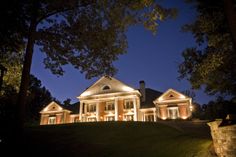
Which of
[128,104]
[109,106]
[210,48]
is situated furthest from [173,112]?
[210,48]

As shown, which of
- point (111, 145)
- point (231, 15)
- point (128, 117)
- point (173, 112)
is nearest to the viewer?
point (231, 15)

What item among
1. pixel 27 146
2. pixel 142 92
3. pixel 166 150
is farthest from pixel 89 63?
pixel 142 92

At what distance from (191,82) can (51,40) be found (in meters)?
12.0

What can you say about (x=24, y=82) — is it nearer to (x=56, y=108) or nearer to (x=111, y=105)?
(x=111, y=105)

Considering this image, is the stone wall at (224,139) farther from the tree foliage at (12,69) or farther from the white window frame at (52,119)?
the white window frame at (52,119)

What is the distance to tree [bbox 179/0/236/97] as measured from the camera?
13.8m

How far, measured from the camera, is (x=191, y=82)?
16.1m

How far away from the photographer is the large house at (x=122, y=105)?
116ft

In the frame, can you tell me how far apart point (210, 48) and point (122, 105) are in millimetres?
23443

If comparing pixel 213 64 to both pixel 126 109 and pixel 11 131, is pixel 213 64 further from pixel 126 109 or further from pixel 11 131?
pixel 126 109

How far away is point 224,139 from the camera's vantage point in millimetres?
8750

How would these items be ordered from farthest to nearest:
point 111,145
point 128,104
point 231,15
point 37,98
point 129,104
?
point 37,98
point 128,104
point 129,104
point 111,145
point 231,15

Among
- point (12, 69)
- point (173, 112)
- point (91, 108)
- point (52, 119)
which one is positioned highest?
point (12, 69)

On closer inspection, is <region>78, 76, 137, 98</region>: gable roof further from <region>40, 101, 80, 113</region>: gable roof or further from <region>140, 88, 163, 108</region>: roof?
<region>40, 101, 80, 113</region>: gable roof
